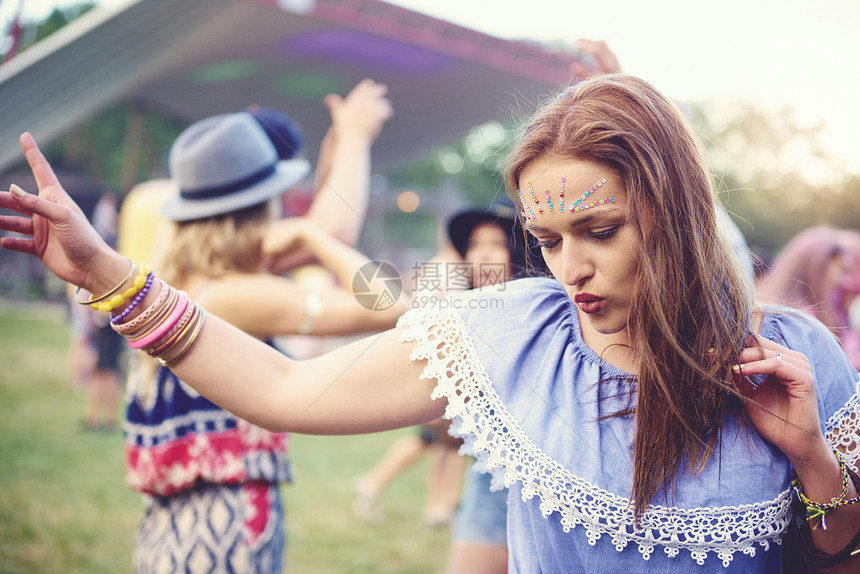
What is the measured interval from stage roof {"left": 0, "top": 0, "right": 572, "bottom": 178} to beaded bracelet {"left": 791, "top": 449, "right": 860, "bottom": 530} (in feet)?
3.12

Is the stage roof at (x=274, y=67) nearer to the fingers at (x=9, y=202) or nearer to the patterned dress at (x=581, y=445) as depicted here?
the patterned dress at (x=581, y=445)

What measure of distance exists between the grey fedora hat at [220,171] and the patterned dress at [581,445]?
1072mm

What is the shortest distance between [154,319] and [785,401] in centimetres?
116

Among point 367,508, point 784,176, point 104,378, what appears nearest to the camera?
point 367,508

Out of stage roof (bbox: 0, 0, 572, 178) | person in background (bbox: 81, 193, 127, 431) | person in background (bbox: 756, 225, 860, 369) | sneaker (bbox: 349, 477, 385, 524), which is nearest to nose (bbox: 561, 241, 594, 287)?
stage roof (bbox: 0, 0, 572, 178)

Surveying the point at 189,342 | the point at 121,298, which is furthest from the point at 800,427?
the point at 121,298

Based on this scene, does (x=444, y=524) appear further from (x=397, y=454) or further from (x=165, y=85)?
(x=165, y=85)

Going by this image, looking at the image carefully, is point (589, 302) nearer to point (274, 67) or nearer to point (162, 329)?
point (162, 329)

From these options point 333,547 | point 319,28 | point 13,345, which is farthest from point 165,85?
point 13,345

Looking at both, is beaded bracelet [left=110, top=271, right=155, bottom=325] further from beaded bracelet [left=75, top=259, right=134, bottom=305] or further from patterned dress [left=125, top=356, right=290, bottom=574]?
patterned dress [left=125, top=356, right=290, bottom=574]

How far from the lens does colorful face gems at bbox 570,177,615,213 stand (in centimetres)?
108

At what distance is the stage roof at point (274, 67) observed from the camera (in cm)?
290

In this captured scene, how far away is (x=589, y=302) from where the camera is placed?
44.2 inches

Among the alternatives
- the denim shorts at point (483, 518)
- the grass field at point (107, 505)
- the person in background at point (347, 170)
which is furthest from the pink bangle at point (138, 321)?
the grass field at point (107, 505)
